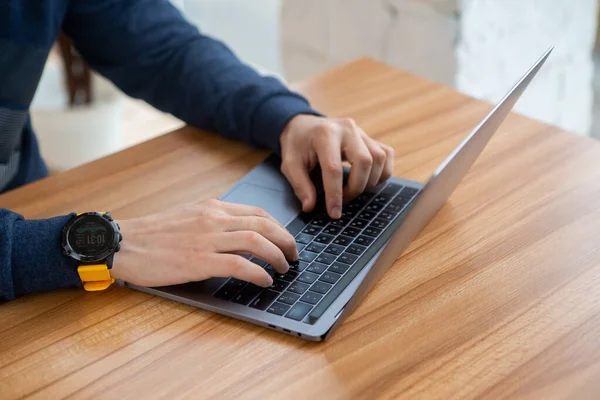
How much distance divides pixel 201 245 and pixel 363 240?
0.18m

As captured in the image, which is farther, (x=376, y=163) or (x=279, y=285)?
(x=376, y=163)

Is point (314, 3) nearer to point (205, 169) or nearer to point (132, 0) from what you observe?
point (132, 0)

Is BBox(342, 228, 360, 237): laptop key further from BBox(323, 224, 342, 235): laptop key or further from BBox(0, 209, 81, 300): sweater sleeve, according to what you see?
BBox(0, 209, 81, 300): sweater sleeve

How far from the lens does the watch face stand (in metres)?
0.81

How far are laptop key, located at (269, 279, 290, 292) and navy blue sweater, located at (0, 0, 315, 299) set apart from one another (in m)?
0.31

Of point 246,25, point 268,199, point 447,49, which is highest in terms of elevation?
point 268,199

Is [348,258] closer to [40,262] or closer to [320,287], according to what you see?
[320,287]

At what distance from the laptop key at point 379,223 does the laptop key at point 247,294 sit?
170 mm

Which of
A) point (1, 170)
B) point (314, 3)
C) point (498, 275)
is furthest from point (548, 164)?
point (314, 3)

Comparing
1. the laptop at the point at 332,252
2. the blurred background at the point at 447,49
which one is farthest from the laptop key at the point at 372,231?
the blurred background at the point at 447,49

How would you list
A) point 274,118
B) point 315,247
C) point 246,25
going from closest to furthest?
point 315,247 < point 274,118 < point 246,25

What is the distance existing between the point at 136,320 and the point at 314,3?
4.31ft

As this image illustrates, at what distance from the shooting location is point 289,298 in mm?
758

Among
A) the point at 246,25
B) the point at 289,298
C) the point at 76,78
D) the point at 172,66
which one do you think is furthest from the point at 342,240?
the point at 246,25
